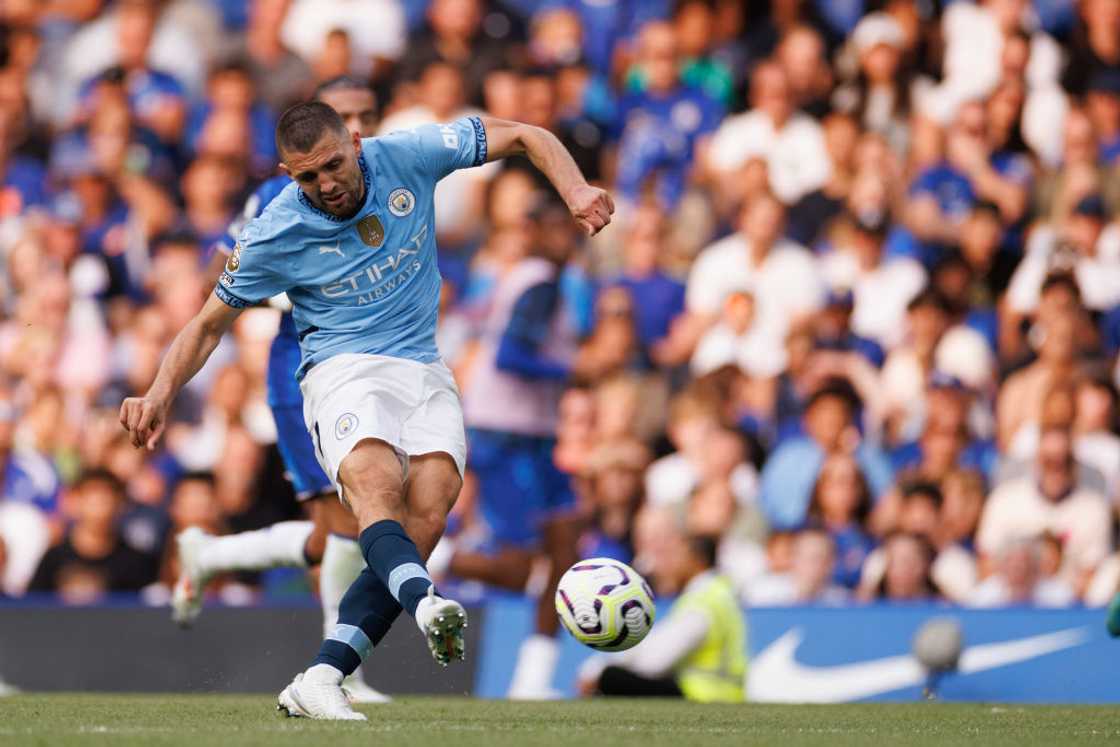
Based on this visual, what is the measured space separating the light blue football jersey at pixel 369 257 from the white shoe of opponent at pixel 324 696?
1.26 meters

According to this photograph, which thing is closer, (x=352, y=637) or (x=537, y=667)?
(x=352, y=637)

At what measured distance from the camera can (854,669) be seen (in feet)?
33.5

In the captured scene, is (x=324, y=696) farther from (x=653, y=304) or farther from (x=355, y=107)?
(x=653, y=304)

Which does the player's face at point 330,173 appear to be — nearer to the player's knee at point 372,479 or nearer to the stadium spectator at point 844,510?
the player's knee at point 372,479

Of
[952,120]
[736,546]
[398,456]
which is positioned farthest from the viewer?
[952,120]

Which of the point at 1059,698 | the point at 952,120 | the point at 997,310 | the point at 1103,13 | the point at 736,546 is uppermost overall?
the point at 1103,13

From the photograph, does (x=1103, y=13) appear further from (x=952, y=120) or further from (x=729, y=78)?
(x=729, y=78)

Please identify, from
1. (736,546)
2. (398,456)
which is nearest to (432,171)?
(398,456)

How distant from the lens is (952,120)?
45.9ft

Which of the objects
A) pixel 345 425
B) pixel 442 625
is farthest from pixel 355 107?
pixel 442 625

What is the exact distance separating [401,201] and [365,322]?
474 mm

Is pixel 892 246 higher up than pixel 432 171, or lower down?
higher up

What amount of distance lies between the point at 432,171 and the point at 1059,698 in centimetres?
424

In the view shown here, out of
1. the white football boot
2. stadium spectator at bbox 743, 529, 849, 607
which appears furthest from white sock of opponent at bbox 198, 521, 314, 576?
stadium spectator at bbox 743, 529, 849, 607
